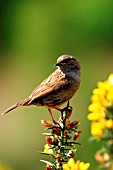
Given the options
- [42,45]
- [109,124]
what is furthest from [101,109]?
[42,45]

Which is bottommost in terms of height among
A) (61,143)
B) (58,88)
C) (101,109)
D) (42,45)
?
(101,109)

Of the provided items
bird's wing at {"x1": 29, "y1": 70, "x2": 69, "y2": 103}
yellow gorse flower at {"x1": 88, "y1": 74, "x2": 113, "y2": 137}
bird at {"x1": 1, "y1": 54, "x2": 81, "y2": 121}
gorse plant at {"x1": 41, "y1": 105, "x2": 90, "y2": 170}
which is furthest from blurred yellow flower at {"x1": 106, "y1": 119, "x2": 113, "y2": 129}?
bird's wing at {"x1": 29, "y1": 70, "x2": 69, "y2": 103}

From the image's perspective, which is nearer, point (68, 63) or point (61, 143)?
point (61, 143)

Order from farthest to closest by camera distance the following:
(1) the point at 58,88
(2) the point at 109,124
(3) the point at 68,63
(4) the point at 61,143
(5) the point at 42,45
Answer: (5) the point at 42,45, (3) the point at 68,63, (1) the point at 58,88, (4) the point at 61,143, (2) the point at 109,124

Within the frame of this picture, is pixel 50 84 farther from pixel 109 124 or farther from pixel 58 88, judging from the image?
pixel 109 124

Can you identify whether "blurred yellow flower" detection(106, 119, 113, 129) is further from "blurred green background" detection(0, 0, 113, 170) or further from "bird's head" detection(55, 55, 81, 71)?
"blurred green background" detection(0, 0, 113, 170)

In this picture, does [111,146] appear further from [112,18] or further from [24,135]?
[112,18]
